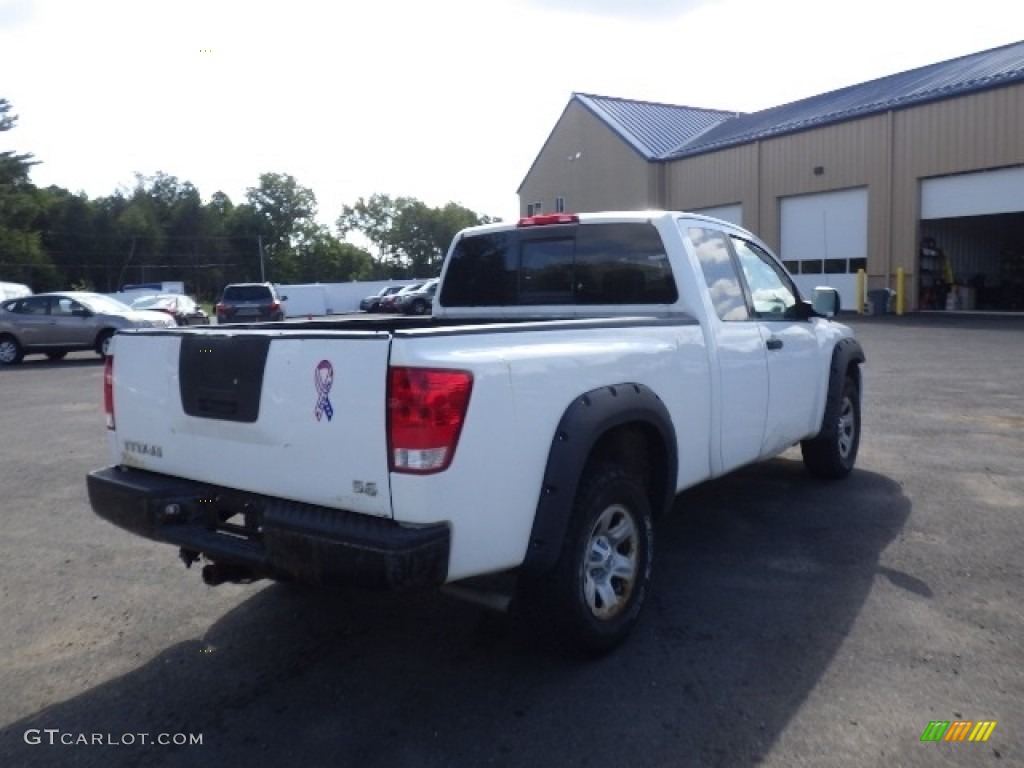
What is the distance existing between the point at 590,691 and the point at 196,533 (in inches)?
67.8

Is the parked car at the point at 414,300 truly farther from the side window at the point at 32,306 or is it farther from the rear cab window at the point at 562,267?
the rear cab window at the point at 562,267

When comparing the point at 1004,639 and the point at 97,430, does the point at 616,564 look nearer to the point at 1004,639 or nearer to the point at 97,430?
the point at 1004,639

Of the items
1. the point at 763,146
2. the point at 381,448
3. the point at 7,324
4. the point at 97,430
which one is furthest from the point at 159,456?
the point at 763,146

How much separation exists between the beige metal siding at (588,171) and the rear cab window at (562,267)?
32480 mm

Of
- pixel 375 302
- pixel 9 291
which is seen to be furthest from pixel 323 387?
pixel 375 302

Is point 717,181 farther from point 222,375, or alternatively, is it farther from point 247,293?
point 222,375

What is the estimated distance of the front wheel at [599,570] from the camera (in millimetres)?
3699

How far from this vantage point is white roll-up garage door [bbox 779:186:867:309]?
3052 centimetres

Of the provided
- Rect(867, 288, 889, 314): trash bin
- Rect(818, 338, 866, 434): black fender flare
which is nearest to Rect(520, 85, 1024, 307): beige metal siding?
Rect(867, 288, 889, 314): trash bin

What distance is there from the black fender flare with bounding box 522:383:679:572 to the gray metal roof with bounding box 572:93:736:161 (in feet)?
116

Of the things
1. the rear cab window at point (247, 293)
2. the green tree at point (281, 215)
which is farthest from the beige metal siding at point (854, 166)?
the green tree at point (281, 215)

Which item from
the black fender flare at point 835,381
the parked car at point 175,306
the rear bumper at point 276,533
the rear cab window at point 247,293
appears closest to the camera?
the rear bumper at point 276,533

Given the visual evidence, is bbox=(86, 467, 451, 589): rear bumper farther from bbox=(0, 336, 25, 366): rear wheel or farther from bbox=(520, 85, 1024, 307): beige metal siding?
bbox=(520, 85, 1024, 307): beige metal siding

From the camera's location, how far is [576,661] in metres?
3.94
